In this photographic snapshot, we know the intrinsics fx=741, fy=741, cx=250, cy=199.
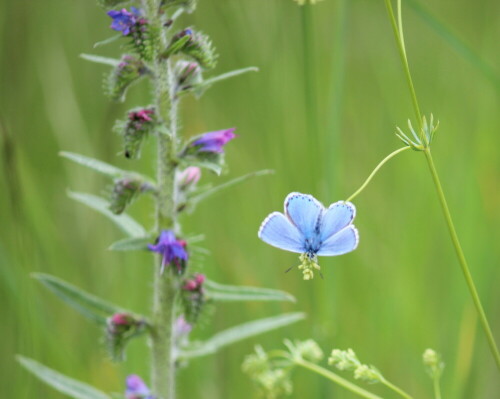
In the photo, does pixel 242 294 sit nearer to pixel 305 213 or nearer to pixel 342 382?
pixel 342 382

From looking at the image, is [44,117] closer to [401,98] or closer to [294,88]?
[294,88]

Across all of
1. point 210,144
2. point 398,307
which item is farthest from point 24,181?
point 398,307

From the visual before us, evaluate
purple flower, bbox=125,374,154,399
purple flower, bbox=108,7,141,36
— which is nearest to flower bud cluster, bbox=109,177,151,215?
purple flower, bbox=108,7,141,36

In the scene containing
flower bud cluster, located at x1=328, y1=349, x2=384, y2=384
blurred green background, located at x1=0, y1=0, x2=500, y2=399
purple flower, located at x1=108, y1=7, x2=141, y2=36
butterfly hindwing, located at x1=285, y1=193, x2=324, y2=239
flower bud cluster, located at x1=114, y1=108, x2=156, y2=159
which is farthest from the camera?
blurred green background, located at x1=0, y1=0, x2=500, y2=399

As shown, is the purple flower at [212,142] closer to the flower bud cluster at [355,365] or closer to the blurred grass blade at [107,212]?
the blurred grass blade at [107,212]

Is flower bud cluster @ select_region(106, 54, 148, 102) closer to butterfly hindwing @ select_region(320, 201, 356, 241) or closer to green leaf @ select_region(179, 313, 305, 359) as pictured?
green leaf @ select_region(179, 313, 305, 359)

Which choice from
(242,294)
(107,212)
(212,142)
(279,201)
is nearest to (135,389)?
(242,294)
